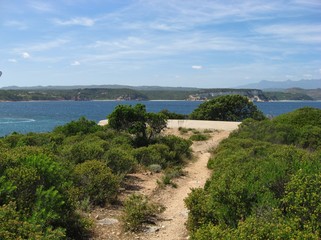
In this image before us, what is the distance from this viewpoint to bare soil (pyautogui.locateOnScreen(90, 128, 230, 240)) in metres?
8.04

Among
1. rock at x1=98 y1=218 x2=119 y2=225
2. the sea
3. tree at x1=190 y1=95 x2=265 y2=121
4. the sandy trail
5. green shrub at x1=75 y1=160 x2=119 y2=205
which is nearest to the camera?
the sandy trail

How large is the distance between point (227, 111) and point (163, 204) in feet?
114

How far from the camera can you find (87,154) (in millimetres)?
12672

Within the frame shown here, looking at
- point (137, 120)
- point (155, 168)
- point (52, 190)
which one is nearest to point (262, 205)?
point (52, 190)

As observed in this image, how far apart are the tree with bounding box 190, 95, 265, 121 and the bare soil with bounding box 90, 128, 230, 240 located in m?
25.7

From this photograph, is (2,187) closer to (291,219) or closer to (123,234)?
(123,234)

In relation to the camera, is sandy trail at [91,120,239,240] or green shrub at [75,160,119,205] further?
green shrub at [75,160,119,205]

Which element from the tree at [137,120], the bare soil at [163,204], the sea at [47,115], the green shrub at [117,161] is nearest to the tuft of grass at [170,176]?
the bare soil at [163,204]

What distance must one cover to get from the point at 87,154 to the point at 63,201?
5.76 metres

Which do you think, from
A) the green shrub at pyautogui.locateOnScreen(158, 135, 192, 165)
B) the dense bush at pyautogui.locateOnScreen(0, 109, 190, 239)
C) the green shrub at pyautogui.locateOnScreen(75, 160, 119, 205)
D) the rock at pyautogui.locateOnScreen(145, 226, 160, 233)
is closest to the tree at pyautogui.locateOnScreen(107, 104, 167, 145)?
the green shrub at pyautogui.locateOnScreen(158, 135, 192, 165)

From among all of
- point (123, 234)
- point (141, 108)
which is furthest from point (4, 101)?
point (123, 234)

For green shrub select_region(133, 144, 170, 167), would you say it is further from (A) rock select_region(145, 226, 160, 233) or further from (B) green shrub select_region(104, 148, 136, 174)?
(A) rock select_region(145, 226, 160, 233)

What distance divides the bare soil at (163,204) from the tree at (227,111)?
84.4 ft

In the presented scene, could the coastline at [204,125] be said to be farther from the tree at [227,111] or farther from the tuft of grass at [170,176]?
the tuft of grass at [170,176]
